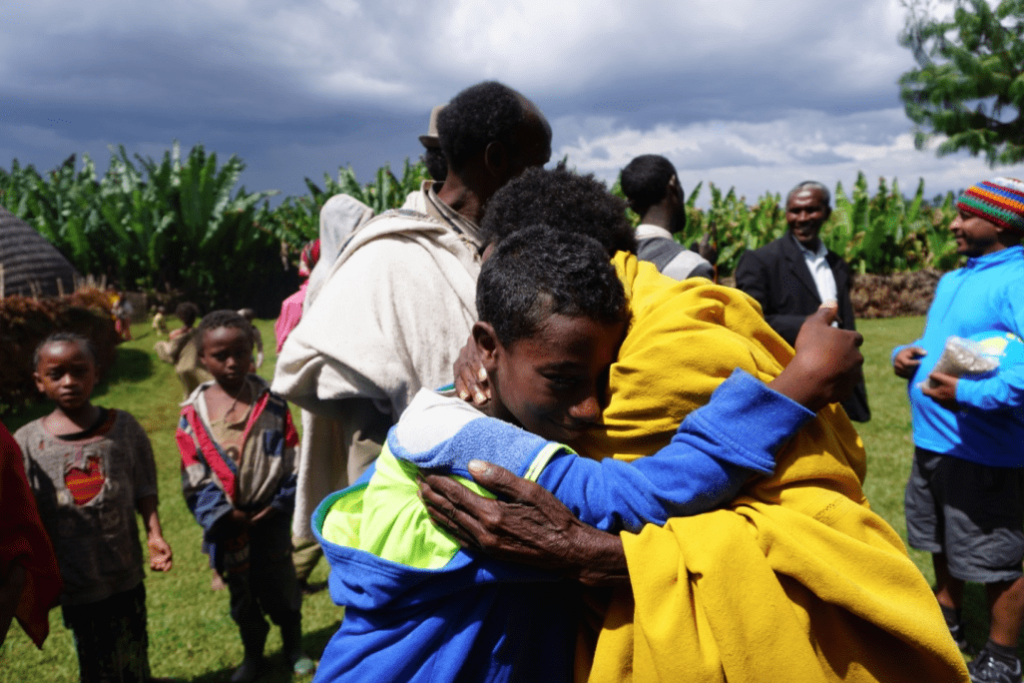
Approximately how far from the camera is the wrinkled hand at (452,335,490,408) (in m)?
1.58

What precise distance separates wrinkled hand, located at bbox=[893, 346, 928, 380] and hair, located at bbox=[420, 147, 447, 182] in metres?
2.88

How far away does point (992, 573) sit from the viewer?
12.0 feet

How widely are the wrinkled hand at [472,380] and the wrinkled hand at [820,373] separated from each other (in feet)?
1.97

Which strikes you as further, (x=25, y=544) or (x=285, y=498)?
(x=285, y=498)

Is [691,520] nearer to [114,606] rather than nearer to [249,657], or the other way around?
[114,606]

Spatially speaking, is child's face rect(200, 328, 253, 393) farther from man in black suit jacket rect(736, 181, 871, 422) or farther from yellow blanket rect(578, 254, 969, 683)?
man in black suit jacket rect(736, 181, 871, 422)

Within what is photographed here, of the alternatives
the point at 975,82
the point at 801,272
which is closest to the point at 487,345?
the point at 801,272

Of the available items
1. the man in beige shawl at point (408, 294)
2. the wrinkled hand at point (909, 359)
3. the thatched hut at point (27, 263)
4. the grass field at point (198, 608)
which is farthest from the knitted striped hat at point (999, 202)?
the thatched hut at point (27, 263)

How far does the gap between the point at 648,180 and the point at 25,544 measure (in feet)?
10.6

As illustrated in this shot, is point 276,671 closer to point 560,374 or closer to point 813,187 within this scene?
point 560,374

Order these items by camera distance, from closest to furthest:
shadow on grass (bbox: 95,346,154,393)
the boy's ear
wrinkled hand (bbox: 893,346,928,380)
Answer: the boy's ear
wrinkled hand (bbox: 893,346,928,380)
shadow on grass (bbox: 95,346,154,393)

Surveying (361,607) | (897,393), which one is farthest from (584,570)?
(897,393)

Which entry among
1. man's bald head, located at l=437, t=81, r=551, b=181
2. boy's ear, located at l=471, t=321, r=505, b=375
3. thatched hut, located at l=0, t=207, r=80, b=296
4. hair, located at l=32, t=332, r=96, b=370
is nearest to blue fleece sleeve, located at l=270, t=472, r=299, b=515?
hair, located at l=32, t=332, r=96, b=370

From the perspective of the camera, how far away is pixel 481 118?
2186 millimetres
